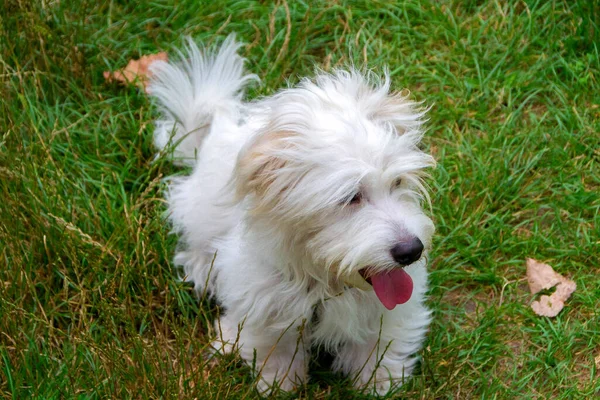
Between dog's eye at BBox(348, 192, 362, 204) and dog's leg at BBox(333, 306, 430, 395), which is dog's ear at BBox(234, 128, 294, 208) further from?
dog's leg at BBox(333, 306, 430, 395)

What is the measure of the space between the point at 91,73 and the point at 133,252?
137cm

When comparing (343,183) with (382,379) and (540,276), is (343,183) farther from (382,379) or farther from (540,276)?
(540,276)

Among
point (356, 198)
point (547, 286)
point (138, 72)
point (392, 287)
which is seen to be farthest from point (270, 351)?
point (138, 72)

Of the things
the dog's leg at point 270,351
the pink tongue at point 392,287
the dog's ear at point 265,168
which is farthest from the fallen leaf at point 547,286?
the dog's ear at point 265,168

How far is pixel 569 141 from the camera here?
4410 mm

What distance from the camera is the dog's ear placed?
115 inches

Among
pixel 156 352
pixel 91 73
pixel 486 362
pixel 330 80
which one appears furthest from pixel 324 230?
pixel 91 73

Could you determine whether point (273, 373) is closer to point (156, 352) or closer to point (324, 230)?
point (156, 352)

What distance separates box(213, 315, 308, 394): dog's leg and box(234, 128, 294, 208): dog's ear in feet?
2.29

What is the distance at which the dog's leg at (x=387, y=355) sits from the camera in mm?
3537

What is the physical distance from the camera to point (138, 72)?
4.73 metres

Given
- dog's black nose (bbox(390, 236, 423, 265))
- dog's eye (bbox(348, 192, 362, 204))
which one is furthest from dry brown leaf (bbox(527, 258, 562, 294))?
dog's eye (bbox(348, 192, 362, 204))

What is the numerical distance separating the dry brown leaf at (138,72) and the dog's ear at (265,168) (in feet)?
5.80

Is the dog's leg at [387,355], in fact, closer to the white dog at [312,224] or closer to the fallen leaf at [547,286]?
the white dog at [312,224]
